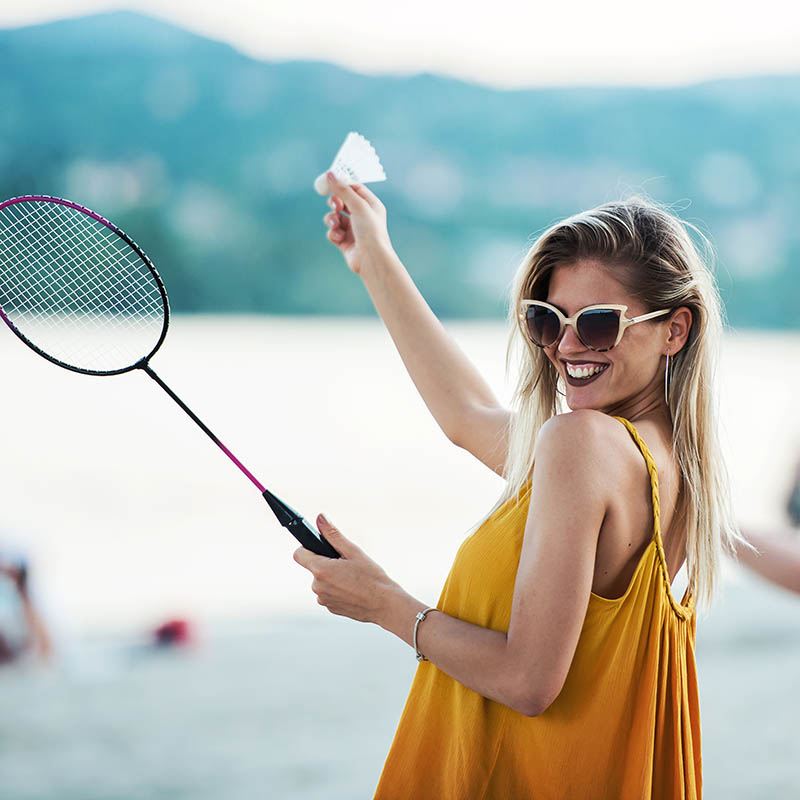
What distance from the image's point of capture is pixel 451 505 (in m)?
8.97

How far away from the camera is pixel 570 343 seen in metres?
1.19

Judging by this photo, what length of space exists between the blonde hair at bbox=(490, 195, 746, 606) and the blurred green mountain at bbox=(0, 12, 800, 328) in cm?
1702

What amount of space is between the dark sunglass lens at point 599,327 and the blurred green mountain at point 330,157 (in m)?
17.1

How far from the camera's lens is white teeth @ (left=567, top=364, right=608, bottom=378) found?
1203 millimetres

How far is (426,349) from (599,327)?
1.35 ft

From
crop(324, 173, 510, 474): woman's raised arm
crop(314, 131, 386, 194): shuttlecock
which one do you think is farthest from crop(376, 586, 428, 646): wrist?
crop(314, 131, 386, 194): shuttlecock

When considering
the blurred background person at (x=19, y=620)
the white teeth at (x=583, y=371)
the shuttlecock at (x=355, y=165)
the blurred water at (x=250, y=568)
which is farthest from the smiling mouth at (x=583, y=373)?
the blurred background person at (x=19, y=620)

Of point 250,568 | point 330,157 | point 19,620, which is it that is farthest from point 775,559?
point 330,157

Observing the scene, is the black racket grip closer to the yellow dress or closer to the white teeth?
the yellow dress

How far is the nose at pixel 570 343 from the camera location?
119 centimetres

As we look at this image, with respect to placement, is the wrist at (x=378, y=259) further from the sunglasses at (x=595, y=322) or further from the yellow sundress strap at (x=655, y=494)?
the yellow sundress strap at (x=655, y=494)

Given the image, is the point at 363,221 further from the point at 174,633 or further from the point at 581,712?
the point at 174,633

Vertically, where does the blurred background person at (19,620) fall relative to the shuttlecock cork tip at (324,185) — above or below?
above

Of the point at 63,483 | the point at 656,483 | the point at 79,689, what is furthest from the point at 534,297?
the point at 63,483
